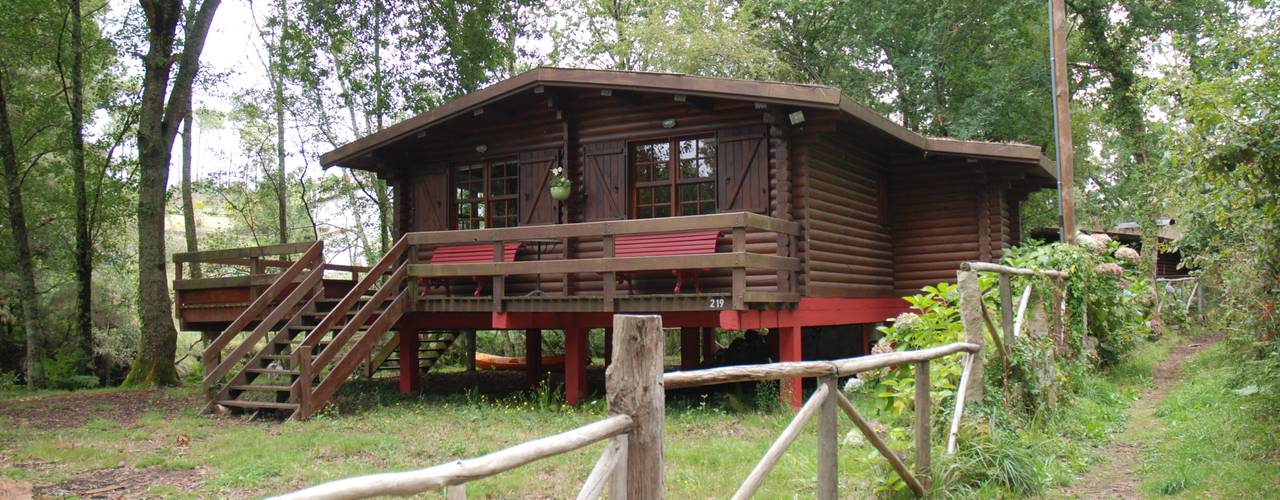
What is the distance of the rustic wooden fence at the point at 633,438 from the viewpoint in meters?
2.38

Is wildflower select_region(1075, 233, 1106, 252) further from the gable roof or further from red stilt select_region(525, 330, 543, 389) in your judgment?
red stilt select_region(525, 330, 543, 389)

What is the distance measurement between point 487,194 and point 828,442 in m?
10.6

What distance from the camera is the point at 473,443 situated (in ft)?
28.7

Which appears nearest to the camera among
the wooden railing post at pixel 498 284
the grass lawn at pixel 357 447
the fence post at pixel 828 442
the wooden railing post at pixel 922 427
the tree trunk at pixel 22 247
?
the fence post at pixel 828 442

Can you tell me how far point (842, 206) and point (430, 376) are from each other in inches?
347

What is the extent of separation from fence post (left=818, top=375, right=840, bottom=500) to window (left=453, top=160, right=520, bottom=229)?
9.95 m

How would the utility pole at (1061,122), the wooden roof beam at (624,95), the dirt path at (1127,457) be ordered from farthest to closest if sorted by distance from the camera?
the utility pole at (1061,122)
the wooden roof beam at (624,95)
the dirt path at (1127,457)

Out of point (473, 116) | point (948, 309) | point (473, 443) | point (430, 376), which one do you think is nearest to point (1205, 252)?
point (948, 309)

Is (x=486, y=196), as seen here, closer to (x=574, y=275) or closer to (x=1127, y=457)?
(x=574, y=275)

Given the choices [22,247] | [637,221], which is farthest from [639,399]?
[22,247]

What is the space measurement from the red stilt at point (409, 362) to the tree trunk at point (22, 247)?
32.3 feet

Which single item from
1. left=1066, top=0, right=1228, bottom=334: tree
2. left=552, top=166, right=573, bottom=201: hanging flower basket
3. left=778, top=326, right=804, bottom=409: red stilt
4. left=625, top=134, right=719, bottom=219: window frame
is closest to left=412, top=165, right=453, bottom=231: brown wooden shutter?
left=552, top=166, right=573, bottom=201: hanging flower basket

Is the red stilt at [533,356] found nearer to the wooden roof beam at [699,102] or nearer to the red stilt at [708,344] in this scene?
the red stilt at [708,344]

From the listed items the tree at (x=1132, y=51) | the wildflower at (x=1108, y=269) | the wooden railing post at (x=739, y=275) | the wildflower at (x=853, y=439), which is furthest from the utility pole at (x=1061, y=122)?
the wildflower at (x=853, y=439)
